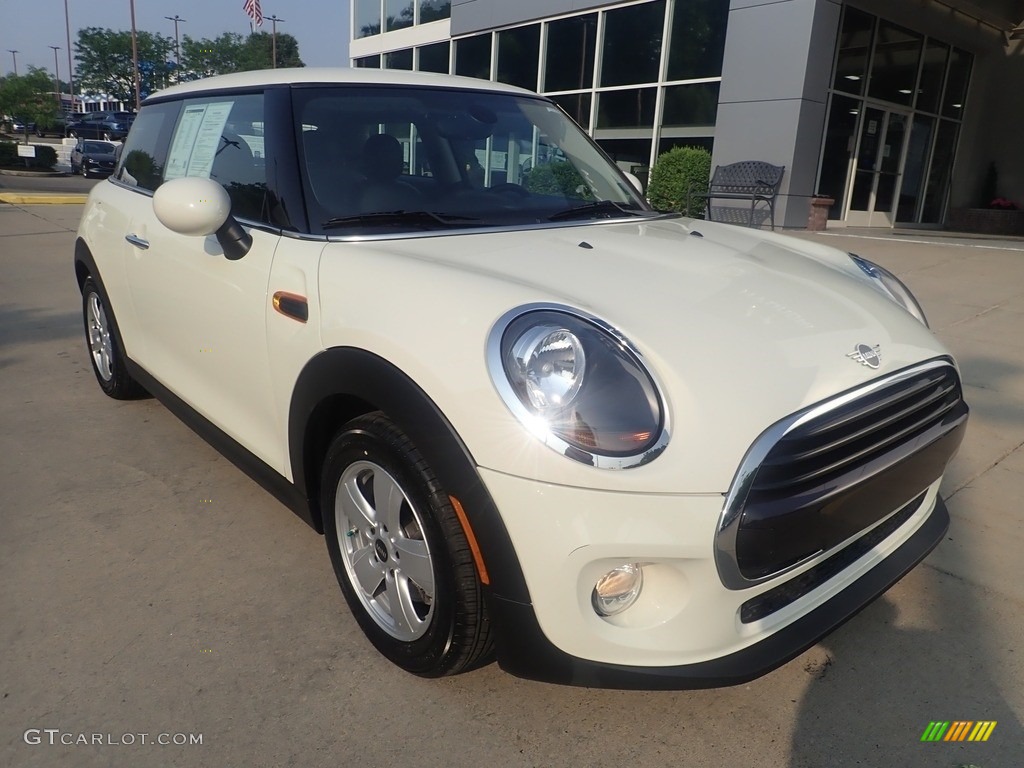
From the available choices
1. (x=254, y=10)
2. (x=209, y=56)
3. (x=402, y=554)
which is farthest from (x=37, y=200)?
(x=209, y=56)

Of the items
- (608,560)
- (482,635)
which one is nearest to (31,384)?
(482,635)

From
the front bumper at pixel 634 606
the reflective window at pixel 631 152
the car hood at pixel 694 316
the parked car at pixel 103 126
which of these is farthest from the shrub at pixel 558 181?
the parked car at pixel 103 126

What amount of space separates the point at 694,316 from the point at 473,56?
15.9 m

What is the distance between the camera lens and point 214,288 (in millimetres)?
2568

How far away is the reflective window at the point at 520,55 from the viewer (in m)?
14.8

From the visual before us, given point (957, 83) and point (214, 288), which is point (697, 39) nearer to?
point (957, 83)

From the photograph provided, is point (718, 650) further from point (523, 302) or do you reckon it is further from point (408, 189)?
point (408, 189)

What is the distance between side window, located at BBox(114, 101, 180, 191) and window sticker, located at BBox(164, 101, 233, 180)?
12 cm

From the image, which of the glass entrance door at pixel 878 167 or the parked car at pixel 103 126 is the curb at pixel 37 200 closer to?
the glass entrance door at pixel 878 167

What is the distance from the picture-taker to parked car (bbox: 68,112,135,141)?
33906mm

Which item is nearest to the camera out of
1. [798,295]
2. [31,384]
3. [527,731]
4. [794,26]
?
[527,731]

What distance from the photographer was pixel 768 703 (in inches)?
78.5

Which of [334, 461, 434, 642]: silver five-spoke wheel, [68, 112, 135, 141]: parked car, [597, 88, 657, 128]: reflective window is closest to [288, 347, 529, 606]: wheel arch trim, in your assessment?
[334, 461, 434, 642]: silver five-spoke wheel

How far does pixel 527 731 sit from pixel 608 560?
0.60 metres
